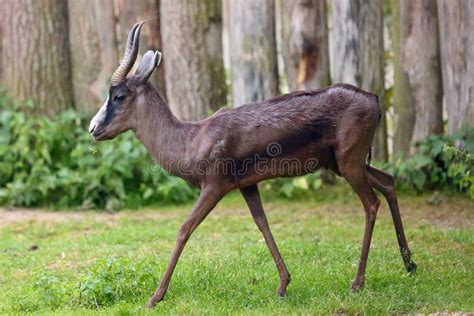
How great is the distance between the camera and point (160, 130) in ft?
23.4

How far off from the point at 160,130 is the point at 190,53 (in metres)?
4.75

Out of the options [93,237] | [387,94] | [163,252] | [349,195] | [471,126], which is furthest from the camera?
[387,94]

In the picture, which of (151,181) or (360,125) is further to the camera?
(151,181)

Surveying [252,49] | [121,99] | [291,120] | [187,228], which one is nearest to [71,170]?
[252,49]

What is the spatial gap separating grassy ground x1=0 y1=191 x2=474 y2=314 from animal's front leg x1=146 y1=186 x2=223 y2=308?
118mm

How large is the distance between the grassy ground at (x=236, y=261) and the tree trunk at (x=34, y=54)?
183 centimetres

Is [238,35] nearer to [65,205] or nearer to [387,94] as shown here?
[387,94]

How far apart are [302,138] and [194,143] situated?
2.78 ft

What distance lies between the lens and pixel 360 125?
7.02 meters

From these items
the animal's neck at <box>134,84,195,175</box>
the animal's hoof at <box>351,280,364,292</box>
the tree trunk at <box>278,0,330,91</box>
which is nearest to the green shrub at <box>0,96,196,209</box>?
the tree trunk at <box>278,0,330,91</box>

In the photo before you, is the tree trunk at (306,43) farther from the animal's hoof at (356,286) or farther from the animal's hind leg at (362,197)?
the animal's hoof at (356,286)

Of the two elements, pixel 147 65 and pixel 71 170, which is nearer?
pixel 147 65

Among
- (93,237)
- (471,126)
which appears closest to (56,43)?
(93,237)

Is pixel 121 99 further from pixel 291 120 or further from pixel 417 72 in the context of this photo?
pixel 417 72
